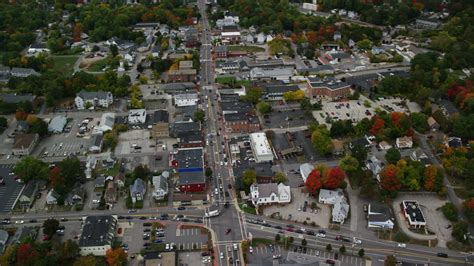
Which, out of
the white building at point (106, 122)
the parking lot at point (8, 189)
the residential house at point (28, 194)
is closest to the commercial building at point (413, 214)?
the white building at point (106, 122)

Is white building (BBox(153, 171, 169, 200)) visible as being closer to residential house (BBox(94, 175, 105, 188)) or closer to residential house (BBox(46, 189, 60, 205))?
residential house (BBox(94, 175, 105, 188))

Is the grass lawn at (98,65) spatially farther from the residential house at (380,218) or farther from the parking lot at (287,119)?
the residential house at (380,218)

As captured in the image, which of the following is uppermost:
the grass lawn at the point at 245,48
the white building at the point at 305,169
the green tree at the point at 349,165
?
the green tree at the point at 349,165

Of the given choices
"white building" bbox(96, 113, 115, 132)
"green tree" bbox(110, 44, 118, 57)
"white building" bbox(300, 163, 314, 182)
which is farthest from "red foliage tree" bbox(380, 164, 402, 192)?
"green tree" bbox(110, 44, 118, 57)

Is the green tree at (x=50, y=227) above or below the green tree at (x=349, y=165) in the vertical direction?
below

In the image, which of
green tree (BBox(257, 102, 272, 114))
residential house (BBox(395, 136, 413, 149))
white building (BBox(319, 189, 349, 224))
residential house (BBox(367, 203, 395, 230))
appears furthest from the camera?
green tree (BBox(257, 102, 272, 114))

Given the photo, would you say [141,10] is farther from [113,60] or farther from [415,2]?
[415,2]
